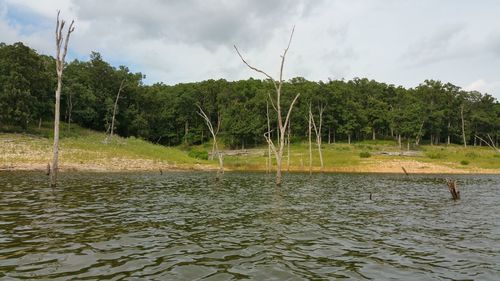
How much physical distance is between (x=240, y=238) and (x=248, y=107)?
425 feet

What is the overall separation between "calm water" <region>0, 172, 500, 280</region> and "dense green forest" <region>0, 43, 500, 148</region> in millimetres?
83483

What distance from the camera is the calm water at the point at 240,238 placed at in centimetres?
1244

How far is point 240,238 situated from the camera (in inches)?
674

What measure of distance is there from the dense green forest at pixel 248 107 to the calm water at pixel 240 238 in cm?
8348

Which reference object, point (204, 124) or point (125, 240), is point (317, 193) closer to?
point (125, 240)

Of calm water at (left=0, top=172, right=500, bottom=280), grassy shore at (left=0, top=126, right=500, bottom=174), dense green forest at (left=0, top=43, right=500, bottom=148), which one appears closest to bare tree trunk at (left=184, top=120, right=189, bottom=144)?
dense green forest at (left=0, top=43, right=500, bottom=148)

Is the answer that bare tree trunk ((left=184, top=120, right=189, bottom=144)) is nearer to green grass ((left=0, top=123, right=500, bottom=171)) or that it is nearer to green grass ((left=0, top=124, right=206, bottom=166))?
green grass ((left=0, top=123, right=500, bottom=171))

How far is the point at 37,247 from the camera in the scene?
1462cm

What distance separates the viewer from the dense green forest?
119 m

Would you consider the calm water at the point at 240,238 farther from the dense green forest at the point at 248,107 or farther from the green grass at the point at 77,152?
the dense green forest at the point at 248,107

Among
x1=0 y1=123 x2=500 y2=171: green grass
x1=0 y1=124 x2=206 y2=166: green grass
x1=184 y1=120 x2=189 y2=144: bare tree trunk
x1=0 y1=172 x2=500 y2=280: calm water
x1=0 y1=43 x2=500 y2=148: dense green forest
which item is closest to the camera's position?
x1=0 y1=172 x2=500 y2=280: calm water

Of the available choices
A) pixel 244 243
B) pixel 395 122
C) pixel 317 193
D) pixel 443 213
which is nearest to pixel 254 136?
pixel 395 122

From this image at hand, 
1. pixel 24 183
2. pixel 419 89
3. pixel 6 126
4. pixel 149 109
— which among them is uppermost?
pixel 419 89

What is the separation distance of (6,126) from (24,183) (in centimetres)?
5925
